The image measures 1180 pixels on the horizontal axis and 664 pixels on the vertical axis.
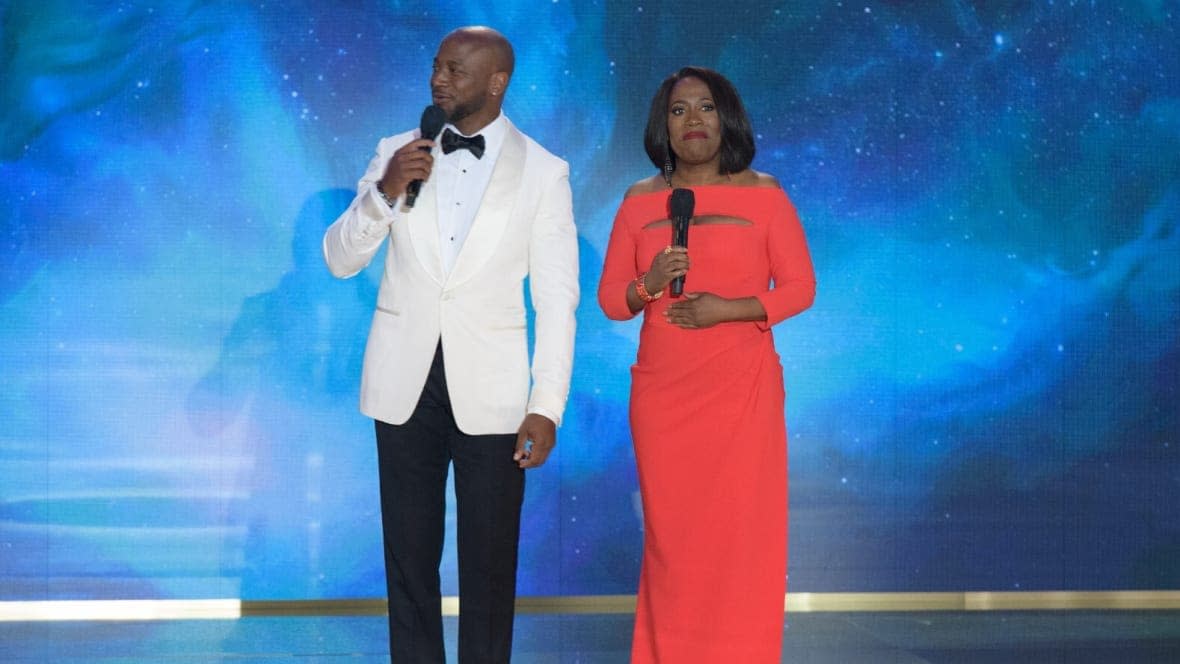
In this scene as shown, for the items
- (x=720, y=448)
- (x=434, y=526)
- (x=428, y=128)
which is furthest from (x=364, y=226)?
(x=720, y=448)

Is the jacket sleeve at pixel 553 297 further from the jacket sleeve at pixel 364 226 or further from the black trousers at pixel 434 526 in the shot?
the jacket sleeve at pixel 364 226

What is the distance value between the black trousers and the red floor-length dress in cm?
50

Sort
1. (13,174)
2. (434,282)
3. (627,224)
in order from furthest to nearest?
(13,174)
(627,224)
(434,282)

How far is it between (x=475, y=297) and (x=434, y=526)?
0.50 m

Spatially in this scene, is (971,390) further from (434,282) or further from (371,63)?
(434,282)

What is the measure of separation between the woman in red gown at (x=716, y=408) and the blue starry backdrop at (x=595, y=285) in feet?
5.93

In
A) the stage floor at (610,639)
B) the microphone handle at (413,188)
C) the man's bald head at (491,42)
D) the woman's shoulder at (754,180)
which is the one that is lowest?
the stage floor at (610,639)

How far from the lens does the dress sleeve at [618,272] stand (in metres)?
3.29

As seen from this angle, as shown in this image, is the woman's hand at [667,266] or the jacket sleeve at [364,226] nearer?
the jacket sleeve at [364,226]

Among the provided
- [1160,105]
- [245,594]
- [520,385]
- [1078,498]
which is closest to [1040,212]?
[1160,105]

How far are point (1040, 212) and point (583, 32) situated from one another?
75.4 inches

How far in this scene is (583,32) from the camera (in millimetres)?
5055

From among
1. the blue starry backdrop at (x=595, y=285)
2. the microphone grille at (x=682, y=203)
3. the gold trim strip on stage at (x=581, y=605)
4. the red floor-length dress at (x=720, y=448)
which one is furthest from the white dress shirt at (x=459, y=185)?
the gold trim strip on stage at (x=581, y=605)

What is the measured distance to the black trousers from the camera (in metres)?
2.83
